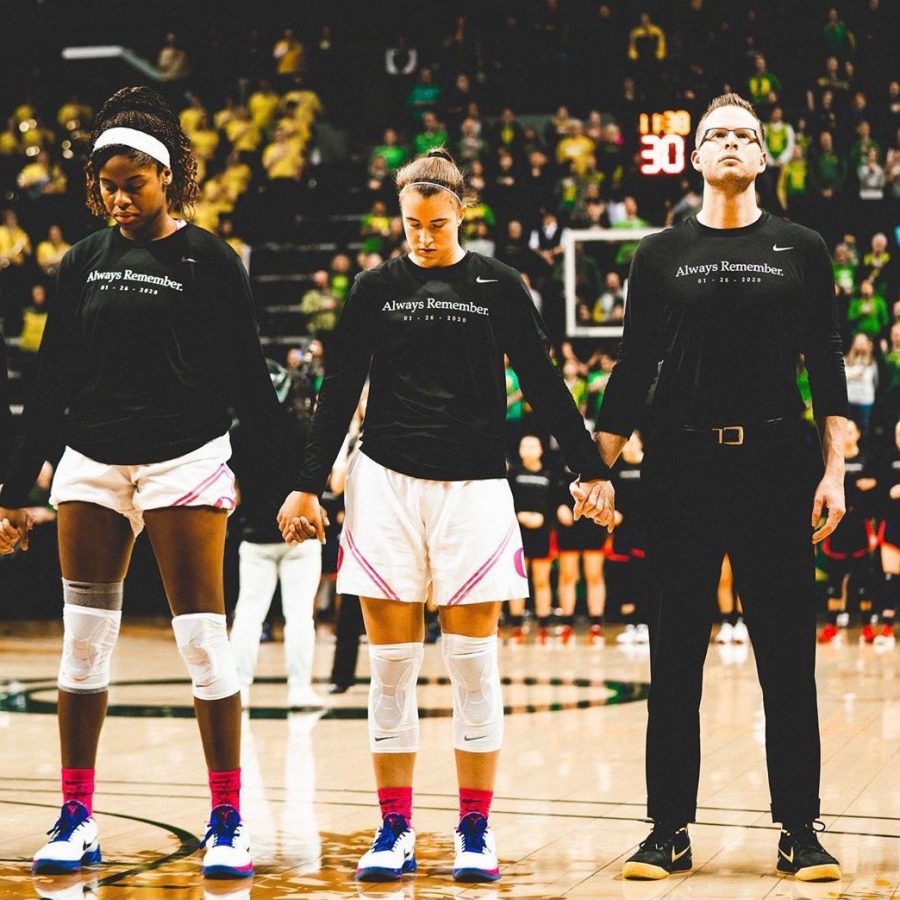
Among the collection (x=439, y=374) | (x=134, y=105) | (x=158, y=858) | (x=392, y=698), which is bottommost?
(x=158, y=858)

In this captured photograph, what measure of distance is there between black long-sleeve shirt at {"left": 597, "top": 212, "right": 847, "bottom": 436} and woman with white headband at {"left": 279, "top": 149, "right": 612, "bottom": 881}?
280 mm

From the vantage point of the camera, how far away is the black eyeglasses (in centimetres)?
425

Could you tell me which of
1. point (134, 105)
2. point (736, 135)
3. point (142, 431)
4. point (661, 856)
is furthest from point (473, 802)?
point (134, 105)

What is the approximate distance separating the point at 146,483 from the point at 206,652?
481 millimetres

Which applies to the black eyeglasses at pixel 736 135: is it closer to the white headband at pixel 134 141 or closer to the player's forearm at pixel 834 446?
the player's forearm at pixel 834 446

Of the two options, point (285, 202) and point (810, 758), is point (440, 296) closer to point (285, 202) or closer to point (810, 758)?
point (810, 758)

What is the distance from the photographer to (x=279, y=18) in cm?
2117

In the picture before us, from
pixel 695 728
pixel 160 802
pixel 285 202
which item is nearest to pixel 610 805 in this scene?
pixel 695 728

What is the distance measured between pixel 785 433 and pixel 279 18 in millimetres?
18162

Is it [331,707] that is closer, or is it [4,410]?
[4,410]

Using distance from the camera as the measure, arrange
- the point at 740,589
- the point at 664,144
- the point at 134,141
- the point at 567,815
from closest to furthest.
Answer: the point at 134,141 < the point at 740,589 < the point at 567,815 < the point at 664,144

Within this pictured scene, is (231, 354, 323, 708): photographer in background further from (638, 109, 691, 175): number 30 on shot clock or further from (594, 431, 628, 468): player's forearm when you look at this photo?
(638, 109, 691, 175): number 30 on shot clock

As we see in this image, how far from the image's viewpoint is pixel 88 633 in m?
4.26

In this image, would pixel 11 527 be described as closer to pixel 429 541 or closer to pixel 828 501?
pixel 429 541
